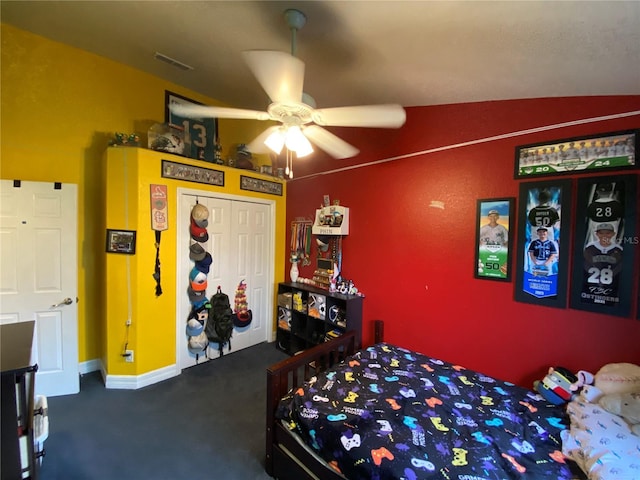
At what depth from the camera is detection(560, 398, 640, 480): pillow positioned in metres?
1.17

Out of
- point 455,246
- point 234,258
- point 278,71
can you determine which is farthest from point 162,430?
point 455,246

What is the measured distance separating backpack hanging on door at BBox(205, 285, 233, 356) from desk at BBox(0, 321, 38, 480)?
5.82 feet

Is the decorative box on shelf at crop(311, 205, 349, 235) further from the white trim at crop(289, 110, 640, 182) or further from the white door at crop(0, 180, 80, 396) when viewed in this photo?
the white door at crop(0, 180, 80, 396)

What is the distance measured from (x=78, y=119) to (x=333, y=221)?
2.71 m

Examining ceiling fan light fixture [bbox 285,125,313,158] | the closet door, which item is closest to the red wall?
the closet door

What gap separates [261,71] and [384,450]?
187cm

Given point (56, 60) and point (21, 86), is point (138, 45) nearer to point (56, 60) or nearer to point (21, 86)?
point (56, 60)

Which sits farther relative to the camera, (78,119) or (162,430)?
(78,119)

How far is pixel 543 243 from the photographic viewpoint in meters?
2.00

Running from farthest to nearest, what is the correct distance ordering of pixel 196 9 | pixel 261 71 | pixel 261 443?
pixel 261 443 < pixel 196 9 < pixel 261 71

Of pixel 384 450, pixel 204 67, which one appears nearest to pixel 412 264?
pixel 384 450

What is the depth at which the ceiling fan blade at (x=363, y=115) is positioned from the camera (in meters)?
1.57

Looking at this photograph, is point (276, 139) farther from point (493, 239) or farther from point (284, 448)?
point (284, 448)

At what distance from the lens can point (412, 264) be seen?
2.67 m
